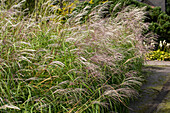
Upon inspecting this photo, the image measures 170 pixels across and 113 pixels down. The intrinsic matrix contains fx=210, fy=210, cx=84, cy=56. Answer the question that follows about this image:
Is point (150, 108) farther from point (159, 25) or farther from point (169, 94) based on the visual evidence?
point (159, 25)

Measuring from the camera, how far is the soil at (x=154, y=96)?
2.93 m

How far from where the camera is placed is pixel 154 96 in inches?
133

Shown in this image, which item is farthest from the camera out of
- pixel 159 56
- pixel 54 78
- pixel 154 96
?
pixel 159 56

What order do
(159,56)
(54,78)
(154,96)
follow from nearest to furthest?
1. (54,78)
2. (154,96)
3. (159,56)

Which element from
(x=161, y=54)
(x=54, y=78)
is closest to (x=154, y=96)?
(x=54, y=78)

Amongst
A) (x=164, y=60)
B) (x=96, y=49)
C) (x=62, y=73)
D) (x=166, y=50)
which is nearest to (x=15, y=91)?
(x=62, y=73)

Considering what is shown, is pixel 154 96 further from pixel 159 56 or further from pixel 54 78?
pixel 159 56

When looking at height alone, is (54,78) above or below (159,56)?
above

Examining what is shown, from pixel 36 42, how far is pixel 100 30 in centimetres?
111

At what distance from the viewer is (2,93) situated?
7.27 feet

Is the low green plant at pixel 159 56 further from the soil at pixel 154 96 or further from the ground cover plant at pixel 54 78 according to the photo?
the ground cover plant at pixel 54 78

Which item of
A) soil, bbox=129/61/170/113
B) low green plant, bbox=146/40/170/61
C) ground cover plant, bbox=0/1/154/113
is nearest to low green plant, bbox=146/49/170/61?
low green plant, bbox=146/40/170/61

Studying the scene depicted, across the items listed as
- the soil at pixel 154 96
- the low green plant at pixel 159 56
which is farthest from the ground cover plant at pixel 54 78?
the low green plant at pixel 159 56

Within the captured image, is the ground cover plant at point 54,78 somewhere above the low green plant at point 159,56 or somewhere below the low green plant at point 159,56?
above
